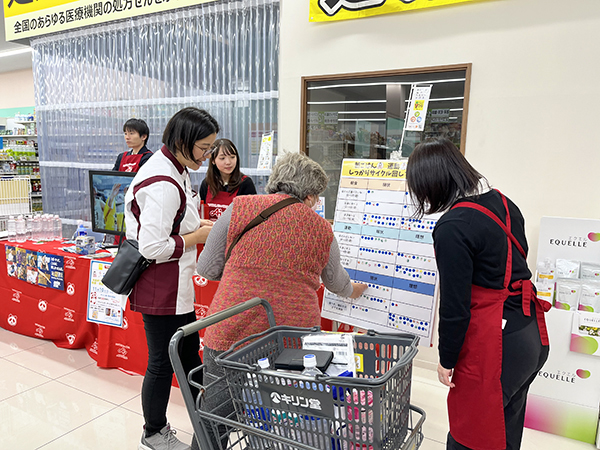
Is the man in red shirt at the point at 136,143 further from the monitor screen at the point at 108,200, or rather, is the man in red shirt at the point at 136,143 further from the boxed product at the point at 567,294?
the boxed product at the point at 567,294

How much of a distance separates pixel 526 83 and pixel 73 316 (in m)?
3.60

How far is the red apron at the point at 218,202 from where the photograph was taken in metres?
3.33

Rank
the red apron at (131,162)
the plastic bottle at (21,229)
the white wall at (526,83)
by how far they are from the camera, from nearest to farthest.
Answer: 1. the white wall at (526,83)
2. the plastic bottle at (21,229)
3. the red apron at (131,162)

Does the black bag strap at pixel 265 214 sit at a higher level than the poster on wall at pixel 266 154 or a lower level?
lower

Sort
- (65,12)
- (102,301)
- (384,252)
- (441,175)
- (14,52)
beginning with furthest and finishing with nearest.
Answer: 1. (14,52)
2. (65,12)
3. (102,301)
4. (384,252)
5. (441,175)

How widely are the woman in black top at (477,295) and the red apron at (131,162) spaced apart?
3.05 metres

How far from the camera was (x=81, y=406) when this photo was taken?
105 inches

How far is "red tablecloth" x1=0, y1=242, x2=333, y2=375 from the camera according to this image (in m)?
2.95

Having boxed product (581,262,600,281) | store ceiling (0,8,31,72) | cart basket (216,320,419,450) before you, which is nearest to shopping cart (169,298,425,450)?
cart basket (216,320,419,450)

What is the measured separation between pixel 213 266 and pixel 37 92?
515 cm

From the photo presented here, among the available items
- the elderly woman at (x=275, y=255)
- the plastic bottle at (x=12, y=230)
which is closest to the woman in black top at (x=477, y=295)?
the elderly woman at (x=275, y=255)

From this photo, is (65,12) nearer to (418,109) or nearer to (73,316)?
(73,316)

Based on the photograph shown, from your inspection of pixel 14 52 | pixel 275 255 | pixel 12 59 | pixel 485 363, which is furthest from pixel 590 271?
pixel 12 59

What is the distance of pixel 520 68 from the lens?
2789mm
